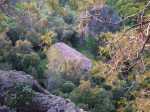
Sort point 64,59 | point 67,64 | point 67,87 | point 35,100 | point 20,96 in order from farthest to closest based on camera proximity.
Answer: point 64,59
point 67,64
point 67,87
point 35,100
point 20,96

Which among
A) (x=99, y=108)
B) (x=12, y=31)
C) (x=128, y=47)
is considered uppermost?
(x=128, y=47)

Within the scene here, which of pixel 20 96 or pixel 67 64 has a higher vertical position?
pixel 20 96

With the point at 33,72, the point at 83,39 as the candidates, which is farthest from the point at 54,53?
the point at 83,39

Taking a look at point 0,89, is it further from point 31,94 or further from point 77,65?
point 77,65

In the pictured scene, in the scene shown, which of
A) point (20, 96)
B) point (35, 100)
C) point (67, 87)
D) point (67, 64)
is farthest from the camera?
point (67, 64)

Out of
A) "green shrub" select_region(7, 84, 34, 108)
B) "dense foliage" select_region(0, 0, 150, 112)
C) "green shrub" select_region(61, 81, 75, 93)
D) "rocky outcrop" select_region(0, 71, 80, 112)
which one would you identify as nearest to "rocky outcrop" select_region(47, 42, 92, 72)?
"dense foliage" select_region(0, 0, 150, 112)

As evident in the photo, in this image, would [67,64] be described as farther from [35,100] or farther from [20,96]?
[20,96]

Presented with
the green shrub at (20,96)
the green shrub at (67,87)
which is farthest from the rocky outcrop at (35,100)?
the green shrub at (67,87)

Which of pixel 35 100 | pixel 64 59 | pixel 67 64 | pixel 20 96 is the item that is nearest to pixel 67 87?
pixel 67 64
